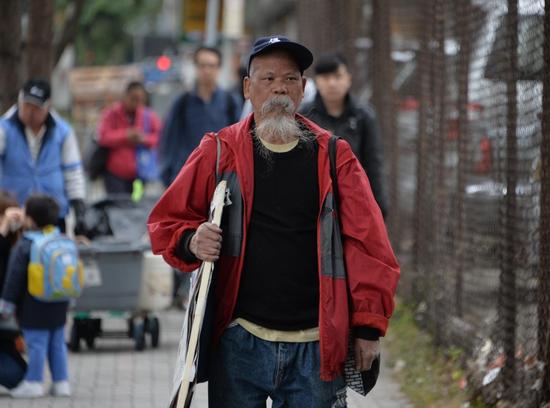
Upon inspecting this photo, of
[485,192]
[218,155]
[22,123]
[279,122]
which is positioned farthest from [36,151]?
[279,122]

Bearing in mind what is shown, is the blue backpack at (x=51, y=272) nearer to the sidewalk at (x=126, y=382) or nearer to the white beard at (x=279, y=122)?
the sidewalk at (x=126, y=382)

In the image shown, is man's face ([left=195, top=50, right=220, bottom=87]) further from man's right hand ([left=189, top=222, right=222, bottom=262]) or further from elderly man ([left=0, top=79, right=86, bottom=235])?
man's right hand ([left=189, top=222, right=222, bottom=262])

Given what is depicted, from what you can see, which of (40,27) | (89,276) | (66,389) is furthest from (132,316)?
(40,27)

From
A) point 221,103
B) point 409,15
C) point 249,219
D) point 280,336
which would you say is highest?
point 409,15

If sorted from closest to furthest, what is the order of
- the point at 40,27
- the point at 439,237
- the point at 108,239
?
the point at 439,237, the point at 108,239, the point at 40,27

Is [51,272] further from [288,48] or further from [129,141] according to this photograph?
[129,141]

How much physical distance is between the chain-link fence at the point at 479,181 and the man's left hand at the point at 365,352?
179 centimetres

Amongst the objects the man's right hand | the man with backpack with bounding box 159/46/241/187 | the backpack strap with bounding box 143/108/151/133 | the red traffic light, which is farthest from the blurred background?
the red traffic light

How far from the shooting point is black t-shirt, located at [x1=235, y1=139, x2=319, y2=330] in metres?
4.63

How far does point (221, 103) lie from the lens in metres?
11.4

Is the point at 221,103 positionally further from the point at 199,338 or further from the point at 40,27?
the point at 199,338

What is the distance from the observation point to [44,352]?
8.34 m

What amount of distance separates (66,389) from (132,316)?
177 cm

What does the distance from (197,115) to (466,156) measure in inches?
127
